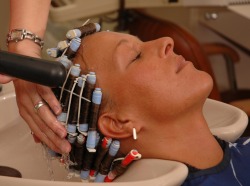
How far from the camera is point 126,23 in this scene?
2256mm

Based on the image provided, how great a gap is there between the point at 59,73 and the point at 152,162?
12.8 inches

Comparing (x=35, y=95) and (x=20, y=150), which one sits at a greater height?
(x=35, y=95)

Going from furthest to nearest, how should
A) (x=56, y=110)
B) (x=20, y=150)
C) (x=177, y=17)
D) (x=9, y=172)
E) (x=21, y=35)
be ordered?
1. (x=177, y=17)
2. (x=20, y=150)
3. (x=9, y=172)
4. (x=21, y=35)
5. (x=56, y=110)

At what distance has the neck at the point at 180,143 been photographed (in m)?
1.06

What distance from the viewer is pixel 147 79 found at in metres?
1.04

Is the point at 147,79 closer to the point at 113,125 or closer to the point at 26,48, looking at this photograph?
the point at 113,125

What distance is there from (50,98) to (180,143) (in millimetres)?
333

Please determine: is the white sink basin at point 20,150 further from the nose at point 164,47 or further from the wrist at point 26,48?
the nose at point 164,47

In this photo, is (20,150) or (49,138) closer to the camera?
(49,138)

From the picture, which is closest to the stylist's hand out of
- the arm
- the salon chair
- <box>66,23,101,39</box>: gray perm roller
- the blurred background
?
the arm

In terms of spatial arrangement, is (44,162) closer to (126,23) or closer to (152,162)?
(152,162)

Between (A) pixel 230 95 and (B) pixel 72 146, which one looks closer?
(B) pixel 72 146

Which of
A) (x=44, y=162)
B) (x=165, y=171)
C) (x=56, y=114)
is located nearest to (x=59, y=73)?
(x=56, y=114)

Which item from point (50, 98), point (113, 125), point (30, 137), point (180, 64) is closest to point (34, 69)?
point (50, 98)
